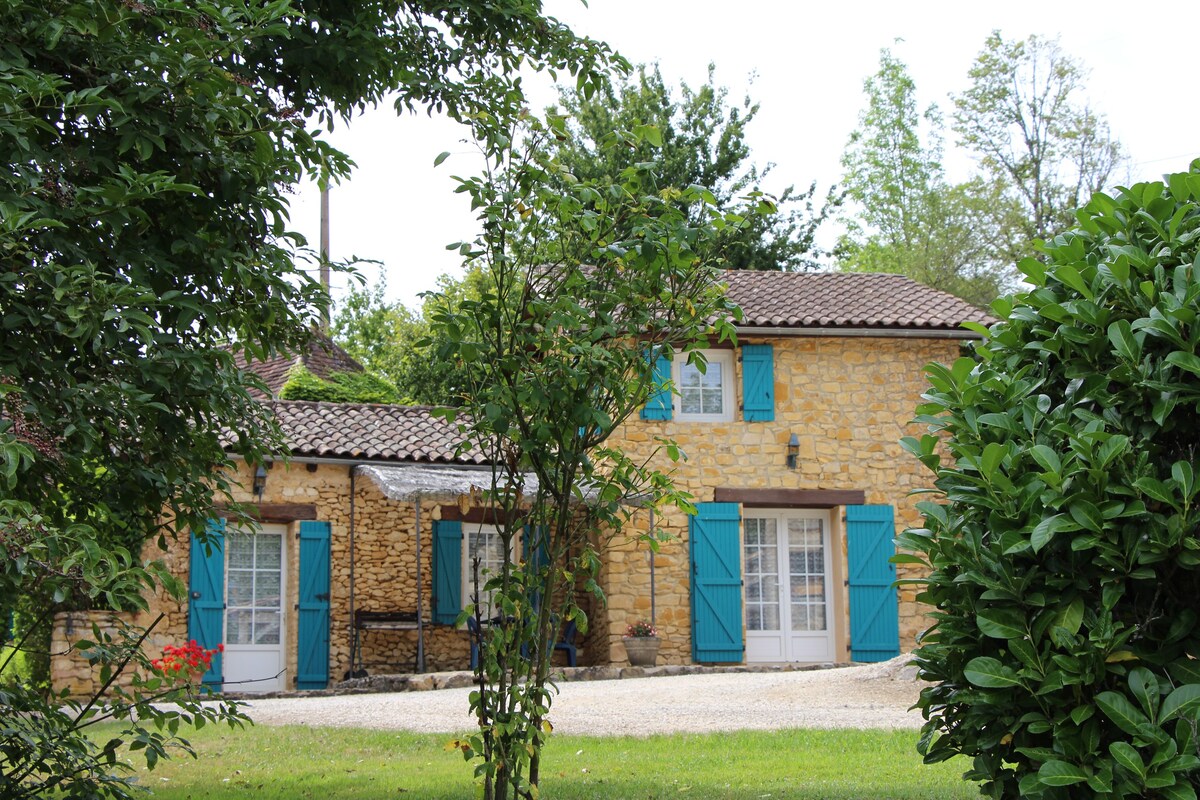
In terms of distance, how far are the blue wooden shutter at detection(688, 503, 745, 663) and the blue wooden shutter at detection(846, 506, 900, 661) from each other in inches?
58.1

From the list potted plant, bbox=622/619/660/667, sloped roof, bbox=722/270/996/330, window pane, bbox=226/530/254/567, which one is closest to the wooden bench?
window pane, bbox=226/530/254/567

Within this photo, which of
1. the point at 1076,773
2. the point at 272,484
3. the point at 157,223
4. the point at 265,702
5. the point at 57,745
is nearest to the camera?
the point at 1076,773

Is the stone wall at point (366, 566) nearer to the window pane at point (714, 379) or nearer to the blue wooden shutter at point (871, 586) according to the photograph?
the window pane at point (714, 379)

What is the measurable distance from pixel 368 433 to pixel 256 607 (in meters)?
2.62

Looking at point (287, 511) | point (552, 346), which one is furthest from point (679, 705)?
point (552, 346)

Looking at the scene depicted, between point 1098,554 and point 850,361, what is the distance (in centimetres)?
1338

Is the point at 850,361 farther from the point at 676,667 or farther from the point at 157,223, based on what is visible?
the point at 157,223

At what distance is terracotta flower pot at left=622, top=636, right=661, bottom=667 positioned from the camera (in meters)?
14.5

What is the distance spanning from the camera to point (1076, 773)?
261 cm

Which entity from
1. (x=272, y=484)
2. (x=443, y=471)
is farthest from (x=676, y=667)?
(x=272, y=484)

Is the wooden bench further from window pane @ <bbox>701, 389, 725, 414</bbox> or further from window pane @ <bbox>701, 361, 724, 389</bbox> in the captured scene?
window pane @ <bbox>701, 361, 724, 389</bbox>

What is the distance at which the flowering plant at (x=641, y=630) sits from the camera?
14625 mm

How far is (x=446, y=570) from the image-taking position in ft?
51.2

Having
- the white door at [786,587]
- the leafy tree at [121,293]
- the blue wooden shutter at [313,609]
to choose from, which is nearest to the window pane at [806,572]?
the white door at [786,587]
